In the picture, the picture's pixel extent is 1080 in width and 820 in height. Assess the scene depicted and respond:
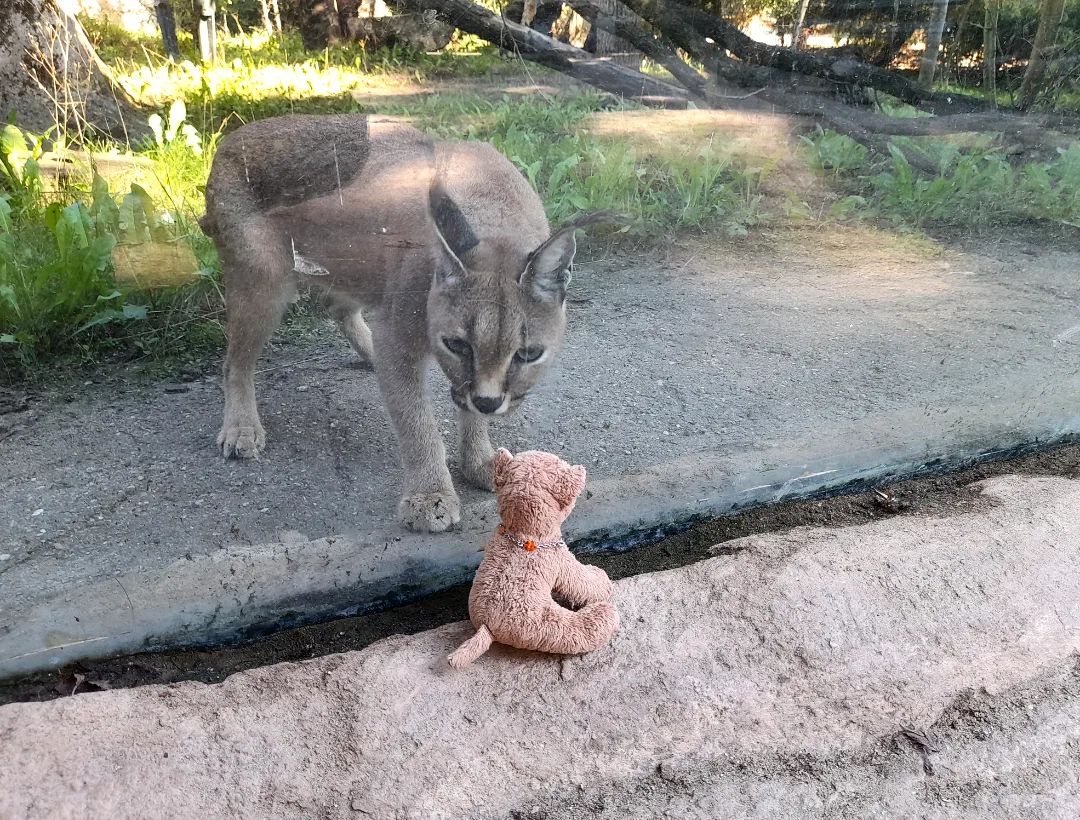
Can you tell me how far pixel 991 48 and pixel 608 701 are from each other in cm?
199

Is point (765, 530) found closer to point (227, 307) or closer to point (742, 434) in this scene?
point (742, 434)

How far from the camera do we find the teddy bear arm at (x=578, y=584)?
185 centimetres

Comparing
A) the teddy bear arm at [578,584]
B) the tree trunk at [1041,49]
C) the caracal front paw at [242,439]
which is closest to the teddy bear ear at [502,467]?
the teddy bear arm at [578,584]

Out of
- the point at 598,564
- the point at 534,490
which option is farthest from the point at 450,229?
the point at 598,564

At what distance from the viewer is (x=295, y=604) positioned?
6.37ft

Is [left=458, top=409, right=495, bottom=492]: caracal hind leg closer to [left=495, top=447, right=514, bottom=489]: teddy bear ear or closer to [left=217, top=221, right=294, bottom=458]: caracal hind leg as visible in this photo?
[left=495, top=447, right=514, bottom=489]: teddy bear ear

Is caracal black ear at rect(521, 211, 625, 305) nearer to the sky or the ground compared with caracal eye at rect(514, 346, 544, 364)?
nearer to the sky

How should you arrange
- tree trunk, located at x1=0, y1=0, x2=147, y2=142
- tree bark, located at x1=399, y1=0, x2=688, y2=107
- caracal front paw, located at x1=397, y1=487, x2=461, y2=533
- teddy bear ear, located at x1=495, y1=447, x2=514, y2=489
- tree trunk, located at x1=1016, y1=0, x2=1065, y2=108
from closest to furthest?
tree trunk, located at x1=0, y1=0, x2=147, y2=142, tree bark, located at x1=399, y1=0, x2=688, y2=107, teddy bear ear, located at x1=495, y1=447, x2=514, y2=489, caracal front paw, located at x1=397, y1=487, x2=461, y2=533, tree trunk, located at x1=1016, y1=0, x2=1065, y2=108

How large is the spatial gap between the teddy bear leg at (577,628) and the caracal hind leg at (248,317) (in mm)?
739

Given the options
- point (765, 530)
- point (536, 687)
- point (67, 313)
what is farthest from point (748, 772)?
point (67, 313)

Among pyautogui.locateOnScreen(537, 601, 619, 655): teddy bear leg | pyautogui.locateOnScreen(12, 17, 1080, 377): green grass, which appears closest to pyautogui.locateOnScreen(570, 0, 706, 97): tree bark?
pyautogui.locateOnScreen(12, 17, 1080, 377): green grass

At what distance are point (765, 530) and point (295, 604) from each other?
4.24ft

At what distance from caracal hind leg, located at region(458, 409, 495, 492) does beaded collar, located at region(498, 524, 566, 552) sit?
0.28 meters

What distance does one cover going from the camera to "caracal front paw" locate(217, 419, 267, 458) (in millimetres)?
1800
